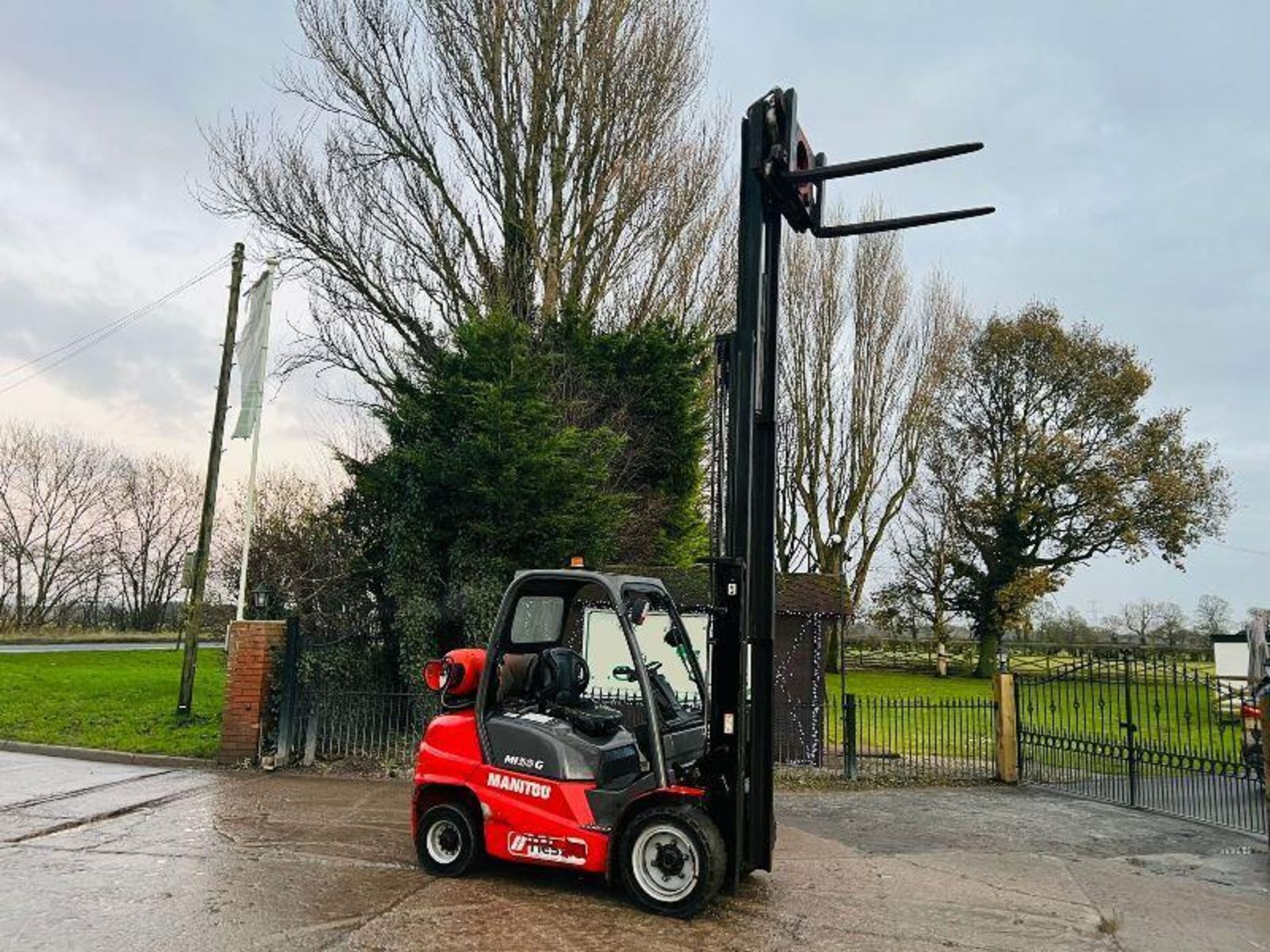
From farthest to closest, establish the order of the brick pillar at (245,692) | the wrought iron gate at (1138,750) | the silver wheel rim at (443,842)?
the brick pillar at (245,692), the wrought iron gate at (1138,750), the silver wheel rim at (443,842)

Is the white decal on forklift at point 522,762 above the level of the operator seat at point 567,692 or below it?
below

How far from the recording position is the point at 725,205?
839 inches

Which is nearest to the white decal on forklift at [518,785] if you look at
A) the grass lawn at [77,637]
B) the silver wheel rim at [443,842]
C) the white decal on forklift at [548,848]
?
the white decal on forklift at [548,848]

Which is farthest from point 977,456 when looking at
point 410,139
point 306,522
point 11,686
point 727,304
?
point 11,686

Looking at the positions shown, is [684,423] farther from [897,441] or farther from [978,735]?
[897,441]

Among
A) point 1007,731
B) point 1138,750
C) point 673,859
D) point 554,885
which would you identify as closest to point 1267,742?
point 1138,750

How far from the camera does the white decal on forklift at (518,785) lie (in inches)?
245

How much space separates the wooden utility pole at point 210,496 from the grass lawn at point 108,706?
784 mm

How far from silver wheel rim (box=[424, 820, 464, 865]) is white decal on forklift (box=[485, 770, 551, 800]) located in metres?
0.53

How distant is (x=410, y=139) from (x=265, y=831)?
13.1 m

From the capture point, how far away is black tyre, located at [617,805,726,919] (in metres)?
5.73

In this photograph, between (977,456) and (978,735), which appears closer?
(978,735)

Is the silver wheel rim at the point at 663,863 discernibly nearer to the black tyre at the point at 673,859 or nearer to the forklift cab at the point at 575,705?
the black tyre at the point at 673,859

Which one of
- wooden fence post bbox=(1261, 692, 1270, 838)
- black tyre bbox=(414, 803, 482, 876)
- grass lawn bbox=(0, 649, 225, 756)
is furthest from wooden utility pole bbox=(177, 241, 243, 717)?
wooden fence post bbox=(1261, 692, 1270, 838)
